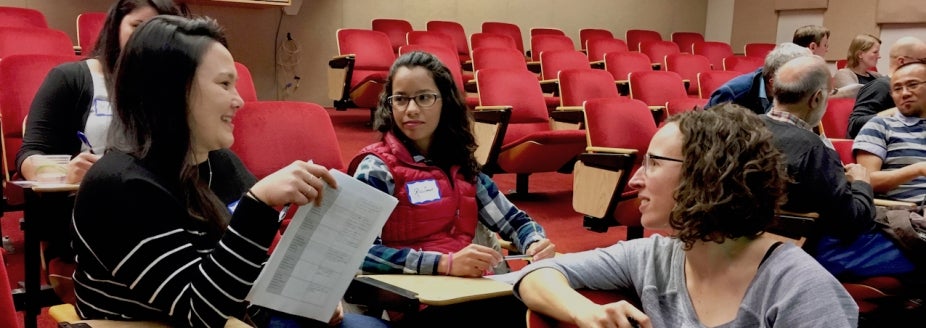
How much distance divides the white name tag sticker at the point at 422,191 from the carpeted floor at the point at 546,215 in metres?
1.18

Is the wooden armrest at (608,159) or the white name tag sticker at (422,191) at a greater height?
the white name tag sticker at (422,191)

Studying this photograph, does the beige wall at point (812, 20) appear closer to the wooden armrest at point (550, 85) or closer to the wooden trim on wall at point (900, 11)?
the wooden trim on wall at point (900, 11)

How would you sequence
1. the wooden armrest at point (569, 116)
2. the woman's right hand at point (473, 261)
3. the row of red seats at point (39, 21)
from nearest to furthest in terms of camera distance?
the woman's right hand at point (473, 261)
the wooden armrest at point (569, 116)
the row of red seats at point (39, 21)

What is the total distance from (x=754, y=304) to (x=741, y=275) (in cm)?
6

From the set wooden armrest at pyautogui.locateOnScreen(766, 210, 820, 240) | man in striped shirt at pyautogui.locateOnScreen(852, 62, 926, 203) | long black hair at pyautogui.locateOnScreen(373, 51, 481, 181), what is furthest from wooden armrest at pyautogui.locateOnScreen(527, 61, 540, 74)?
long black hair at pyautogui.locateOnScreen(373, 51, 481, 181)

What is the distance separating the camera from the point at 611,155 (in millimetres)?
2977

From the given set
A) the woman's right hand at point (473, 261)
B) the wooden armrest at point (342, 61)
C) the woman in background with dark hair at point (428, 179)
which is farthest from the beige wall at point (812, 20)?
the woman's right hand at point (473, 261)

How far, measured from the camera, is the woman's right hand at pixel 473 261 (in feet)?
5.13

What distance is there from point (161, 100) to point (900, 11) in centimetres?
804

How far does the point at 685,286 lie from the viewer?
1159 mm

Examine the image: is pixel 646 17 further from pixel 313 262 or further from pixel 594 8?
pixel 313 262

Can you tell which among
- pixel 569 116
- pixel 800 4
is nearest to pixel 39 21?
pixel 569 116

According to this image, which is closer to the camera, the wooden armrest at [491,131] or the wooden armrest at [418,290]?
the wooden armrest at [418,290]

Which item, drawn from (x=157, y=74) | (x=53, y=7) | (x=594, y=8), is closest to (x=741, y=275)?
(x=157, y=74)
